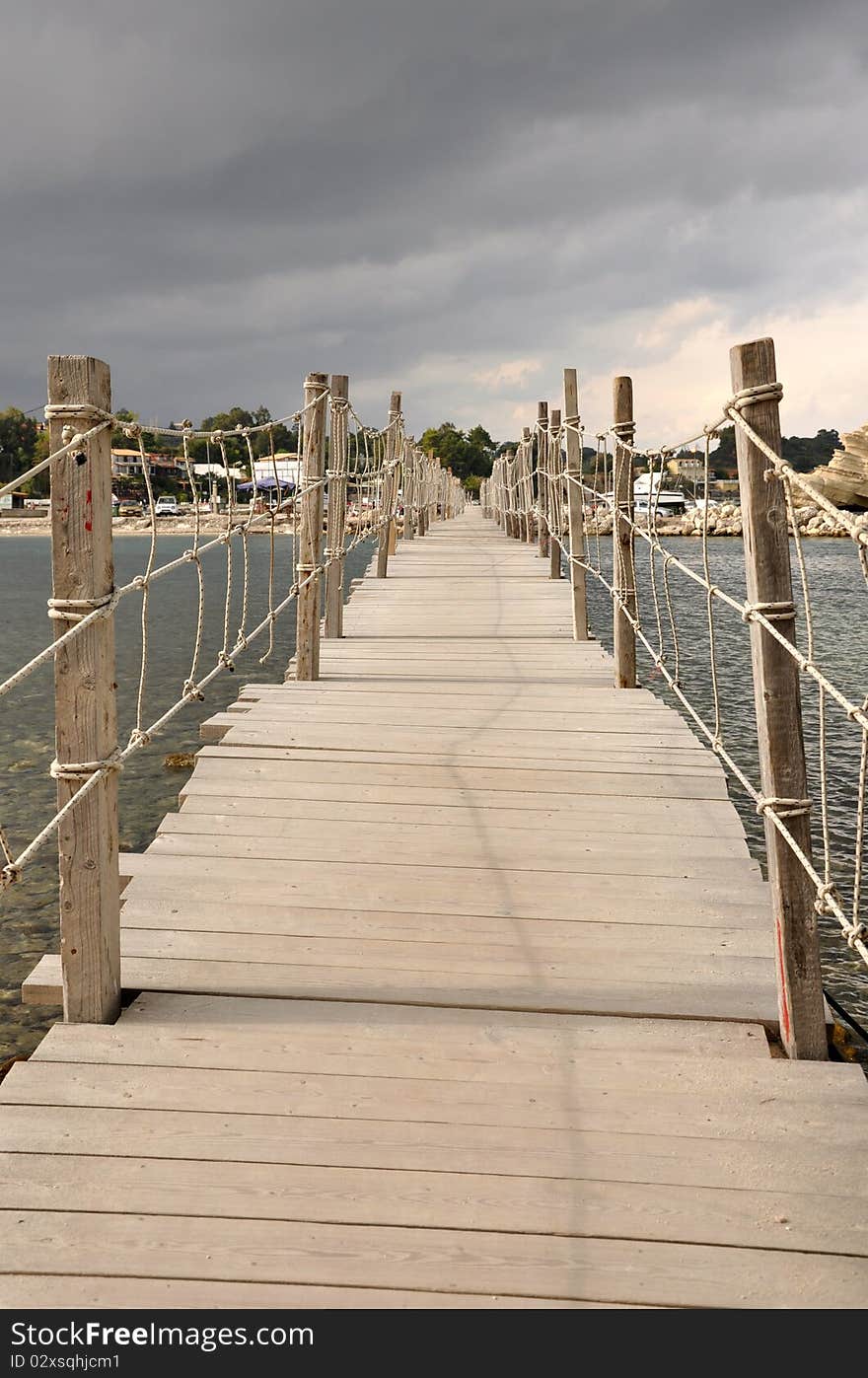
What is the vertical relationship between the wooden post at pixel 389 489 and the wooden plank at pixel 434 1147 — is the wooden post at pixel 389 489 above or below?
above

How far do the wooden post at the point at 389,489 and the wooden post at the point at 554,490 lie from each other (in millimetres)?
2032

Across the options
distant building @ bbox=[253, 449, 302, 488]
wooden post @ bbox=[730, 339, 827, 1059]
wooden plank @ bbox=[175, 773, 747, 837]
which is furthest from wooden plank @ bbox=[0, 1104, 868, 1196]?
distant building @ bbox=[253, 449, 302, 488]

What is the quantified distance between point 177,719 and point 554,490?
495 centimetres

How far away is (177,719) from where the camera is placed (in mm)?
11438

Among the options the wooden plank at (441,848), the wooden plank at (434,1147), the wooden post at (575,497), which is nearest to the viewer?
the wooden plank at (434,1147)

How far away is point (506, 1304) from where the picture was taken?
1786mm

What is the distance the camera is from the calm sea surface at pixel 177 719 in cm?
547

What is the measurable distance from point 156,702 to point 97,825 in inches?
413

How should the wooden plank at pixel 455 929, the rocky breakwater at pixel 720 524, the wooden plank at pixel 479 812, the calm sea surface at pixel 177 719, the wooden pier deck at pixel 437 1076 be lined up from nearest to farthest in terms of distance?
the wooden pier deck at pixel 437 1076 < the wooden plank at pixel 455 929 < the wooden plank at pixel 479 812 < the calm sea surface at pixel 177 719 < the rocky breakwater at pixel 720 524

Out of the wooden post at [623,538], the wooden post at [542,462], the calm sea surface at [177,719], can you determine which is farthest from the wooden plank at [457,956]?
the wooden post at [542,462]

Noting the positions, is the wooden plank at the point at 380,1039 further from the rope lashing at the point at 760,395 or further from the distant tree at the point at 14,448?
the distant tree at the point at 14,448

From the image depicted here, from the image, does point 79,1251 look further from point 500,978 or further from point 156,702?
point 156,702
